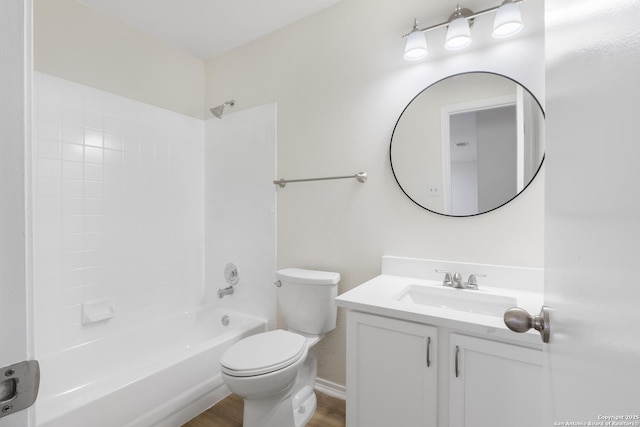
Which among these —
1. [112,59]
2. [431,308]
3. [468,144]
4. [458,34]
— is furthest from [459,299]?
[112,59]

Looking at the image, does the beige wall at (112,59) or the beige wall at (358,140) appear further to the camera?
the beige wall at (112,59)

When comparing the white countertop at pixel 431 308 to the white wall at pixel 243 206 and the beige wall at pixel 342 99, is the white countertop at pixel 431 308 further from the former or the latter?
the white wall at pixel 243 206

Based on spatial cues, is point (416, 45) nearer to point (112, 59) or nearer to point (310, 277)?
point (310, 277)

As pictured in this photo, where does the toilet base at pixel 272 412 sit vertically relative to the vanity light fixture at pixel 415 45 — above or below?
below

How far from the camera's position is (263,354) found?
1.41 meters

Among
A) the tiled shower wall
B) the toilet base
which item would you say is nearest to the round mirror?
the toilet base

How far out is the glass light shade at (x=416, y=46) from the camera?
5.00 ft

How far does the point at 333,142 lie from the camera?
6.31ft

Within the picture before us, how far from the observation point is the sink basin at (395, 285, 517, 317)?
1.27 m

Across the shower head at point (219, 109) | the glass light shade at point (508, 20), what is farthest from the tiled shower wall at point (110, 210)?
the glass light shade at point (508, 20)

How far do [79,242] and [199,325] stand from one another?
1075 millimetres

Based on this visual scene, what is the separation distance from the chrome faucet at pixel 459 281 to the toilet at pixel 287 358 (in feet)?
2.04

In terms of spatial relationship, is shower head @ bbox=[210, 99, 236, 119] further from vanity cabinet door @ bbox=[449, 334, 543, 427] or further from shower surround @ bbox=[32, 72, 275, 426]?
vanity cabinet door @ bbox=[449, 334, 543, 427]

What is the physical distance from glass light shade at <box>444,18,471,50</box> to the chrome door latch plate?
5.91ft
